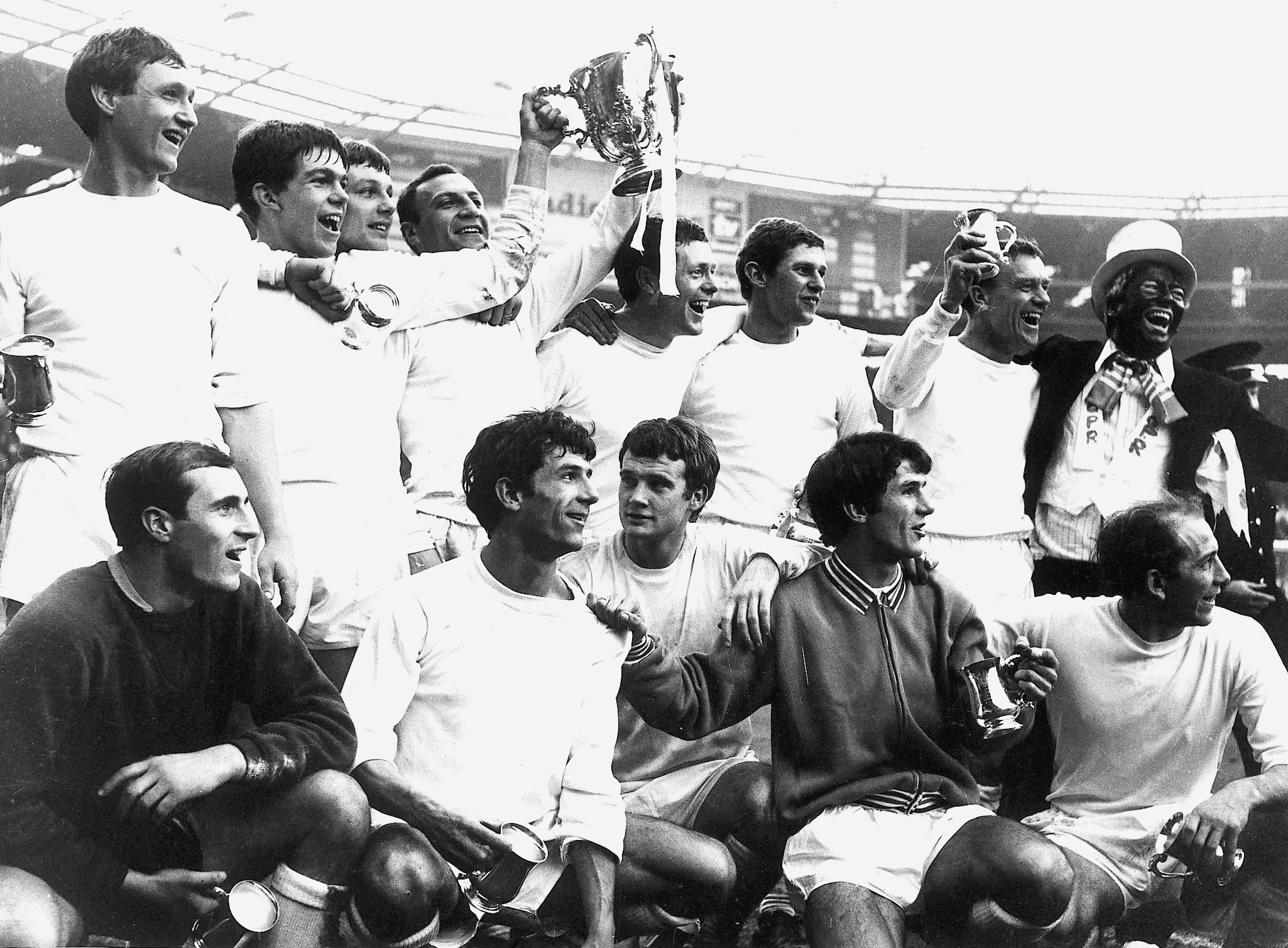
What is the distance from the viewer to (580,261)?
365 centimetres

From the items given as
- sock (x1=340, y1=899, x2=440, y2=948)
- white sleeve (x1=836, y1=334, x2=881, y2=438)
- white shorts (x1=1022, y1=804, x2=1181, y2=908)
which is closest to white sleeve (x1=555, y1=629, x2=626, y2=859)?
sock (x1=340, y1=899, x2=440, y2=948)

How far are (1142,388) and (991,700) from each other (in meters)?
1.34

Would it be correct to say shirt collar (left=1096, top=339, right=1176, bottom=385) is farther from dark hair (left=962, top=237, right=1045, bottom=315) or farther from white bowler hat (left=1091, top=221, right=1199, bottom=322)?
dark hair (left=962, top=237, right=1045, bottom=315)

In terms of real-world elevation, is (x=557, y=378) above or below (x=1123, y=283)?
below

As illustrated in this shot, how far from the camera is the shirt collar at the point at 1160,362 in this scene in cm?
386

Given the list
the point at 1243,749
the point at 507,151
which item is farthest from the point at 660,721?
the point at 507,151

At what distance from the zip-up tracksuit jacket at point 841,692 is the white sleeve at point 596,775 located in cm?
8

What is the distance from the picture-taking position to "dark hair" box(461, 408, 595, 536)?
298cm

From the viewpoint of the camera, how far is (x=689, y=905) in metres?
2.95

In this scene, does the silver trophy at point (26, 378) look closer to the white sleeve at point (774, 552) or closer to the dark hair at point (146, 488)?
the dark hair at point (146, 488)

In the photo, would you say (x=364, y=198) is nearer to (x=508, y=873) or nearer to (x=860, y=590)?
(x=860, y=590)

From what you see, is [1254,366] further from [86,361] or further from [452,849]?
[86,361]

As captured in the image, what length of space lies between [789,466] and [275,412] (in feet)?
4.44

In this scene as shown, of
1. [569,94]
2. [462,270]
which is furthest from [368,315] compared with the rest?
[569,94]
